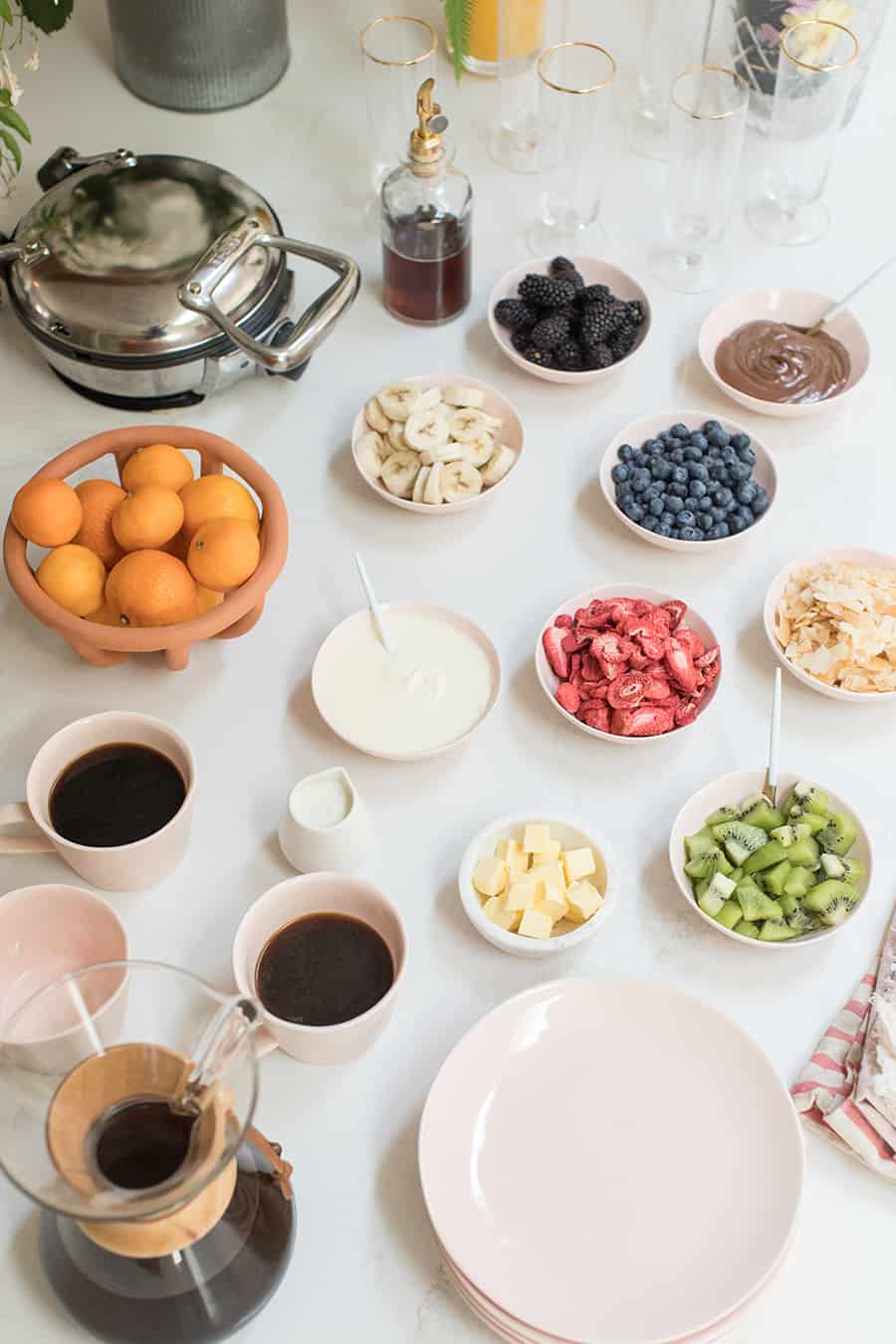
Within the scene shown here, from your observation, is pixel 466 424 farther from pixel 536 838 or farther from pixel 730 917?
pixel 730 917

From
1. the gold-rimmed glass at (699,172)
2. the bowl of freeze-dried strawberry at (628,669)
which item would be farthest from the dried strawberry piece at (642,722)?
the gold-rimmed glass at (699,172)

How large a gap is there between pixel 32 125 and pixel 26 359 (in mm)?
493

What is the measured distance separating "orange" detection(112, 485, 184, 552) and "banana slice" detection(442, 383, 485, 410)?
0.41 meters

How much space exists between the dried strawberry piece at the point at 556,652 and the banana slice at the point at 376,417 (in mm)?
345

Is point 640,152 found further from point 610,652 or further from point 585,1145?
point 585,1145

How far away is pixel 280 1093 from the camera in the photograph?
1.12 meters

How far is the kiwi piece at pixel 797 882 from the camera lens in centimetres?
118

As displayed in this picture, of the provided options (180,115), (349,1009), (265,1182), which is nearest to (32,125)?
(180,115)

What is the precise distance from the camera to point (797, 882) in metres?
1.18

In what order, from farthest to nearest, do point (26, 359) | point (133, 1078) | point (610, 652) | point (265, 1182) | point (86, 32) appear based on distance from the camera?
point (86, 32)
point (26, 359)
point (610, 652)
point (265, 1182)
point (133, 1078)

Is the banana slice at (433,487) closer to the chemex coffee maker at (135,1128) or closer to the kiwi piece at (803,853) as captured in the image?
the kiwi piece at (803,853)

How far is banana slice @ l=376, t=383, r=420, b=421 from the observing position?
1.51 meters

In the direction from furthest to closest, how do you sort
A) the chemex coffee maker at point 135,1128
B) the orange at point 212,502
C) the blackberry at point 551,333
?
the blackberry at point 551,333 < the orange at point 212,502 < the chemex coffee maker at point 135,1128

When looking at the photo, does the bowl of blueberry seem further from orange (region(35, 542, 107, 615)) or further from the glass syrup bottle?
orange (region(35, 542, 107, 615))
